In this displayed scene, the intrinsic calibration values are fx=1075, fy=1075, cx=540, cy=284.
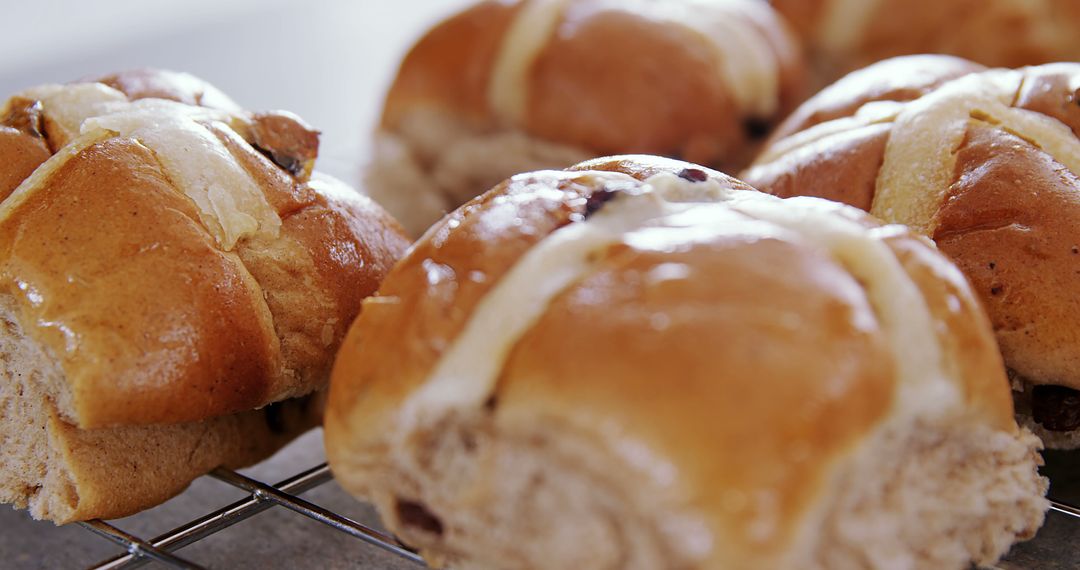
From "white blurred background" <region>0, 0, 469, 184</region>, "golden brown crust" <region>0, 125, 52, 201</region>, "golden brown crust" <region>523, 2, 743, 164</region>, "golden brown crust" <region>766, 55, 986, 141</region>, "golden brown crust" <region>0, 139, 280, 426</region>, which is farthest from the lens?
"white blurred background" <region>0, 0, 469, 184</region>

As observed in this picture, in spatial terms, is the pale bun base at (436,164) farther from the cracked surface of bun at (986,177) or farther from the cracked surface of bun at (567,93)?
the cracked surface of bun at (986,177)

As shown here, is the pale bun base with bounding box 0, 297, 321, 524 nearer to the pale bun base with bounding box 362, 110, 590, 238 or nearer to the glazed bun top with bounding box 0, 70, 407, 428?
the glazed bun top with bounding box 0, 70, 407, 428

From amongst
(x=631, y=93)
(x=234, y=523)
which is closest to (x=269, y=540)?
(x=234, y=523)

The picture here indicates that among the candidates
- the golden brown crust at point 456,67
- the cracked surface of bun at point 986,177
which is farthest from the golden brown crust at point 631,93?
the cracked surface of bun at point 986,177

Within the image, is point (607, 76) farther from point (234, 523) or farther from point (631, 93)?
point (234, 523)

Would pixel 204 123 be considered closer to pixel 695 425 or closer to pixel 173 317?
pixel 173 317

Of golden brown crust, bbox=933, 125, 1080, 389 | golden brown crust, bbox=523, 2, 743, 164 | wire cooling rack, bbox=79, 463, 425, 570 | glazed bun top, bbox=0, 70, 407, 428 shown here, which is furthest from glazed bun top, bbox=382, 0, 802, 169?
wire cooling rack, bbox=79, 463, 425, 570

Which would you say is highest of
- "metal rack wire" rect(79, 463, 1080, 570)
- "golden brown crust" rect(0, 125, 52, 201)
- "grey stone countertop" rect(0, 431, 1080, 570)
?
"golden brown crust" rect(0, 125, 52, 201)

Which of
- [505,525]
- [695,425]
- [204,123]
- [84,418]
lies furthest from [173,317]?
[695,425]
